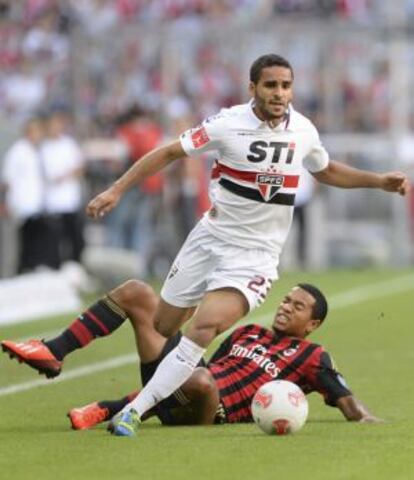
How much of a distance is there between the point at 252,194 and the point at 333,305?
11.0 meters

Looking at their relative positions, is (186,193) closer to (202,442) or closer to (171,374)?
(171,374)

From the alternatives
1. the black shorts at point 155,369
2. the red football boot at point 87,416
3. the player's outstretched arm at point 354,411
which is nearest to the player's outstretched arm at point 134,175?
the black shorts at point 155,369

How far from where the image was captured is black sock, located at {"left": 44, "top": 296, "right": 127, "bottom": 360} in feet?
31.7

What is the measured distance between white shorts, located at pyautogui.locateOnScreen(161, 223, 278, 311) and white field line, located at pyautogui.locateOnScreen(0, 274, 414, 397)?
2515 millimetres

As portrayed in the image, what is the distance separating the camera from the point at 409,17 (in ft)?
94.5

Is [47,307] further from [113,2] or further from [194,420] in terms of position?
[113,2]

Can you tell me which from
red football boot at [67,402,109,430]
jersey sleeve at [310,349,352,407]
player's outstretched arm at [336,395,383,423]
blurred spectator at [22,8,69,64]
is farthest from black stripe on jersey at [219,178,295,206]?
blurred spectator at [22,8,69,64]

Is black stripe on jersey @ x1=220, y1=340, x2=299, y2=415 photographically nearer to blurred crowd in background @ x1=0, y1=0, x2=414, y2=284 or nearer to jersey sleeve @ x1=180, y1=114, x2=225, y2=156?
jersey sleeve @ x1=180, y1=114, x2=225, y2=156

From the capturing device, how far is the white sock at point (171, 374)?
30.1 feet

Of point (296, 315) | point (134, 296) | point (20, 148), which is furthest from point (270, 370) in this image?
point (20, 148)

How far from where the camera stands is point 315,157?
1001cm

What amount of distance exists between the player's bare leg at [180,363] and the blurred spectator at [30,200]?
12.7m

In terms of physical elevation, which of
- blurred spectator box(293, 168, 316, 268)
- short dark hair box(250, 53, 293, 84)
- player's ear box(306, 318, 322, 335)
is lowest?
blurred spectator box(293, 168, 316, 268)

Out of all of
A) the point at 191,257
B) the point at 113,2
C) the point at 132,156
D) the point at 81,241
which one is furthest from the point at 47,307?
the point at 113,2
